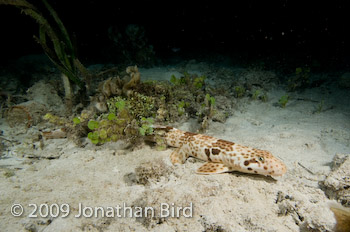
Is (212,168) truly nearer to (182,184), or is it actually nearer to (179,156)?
(182,184)

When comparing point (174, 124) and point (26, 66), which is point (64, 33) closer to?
point (174, 124)

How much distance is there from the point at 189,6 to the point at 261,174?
Answer: 11.2 m

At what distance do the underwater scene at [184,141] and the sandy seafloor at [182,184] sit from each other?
2 centimetres

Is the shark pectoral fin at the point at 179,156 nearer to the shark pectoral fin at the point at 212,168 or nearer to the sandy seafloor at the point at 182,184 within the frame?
the sandy seafloor at the point at 182,184

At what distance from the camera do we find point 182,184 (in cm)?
301

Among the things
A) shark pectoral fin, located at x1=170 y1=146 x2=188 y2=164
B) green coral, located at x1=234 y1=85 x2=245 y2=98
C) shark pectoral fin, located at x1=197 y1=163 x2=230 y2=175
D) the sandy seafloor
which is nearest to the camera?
the sandy seafloor

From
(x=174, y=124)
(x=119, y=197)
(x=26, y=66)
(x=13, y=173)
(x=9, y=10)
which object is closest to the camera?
(x=119, y=197)

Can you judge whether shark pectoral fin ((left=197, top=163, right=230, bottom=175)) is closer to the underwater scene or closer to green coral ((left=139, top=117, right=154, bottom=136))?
the underwater scene

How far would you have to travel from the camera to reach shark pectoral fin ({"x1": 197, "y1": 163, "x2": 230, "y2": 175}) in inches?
122

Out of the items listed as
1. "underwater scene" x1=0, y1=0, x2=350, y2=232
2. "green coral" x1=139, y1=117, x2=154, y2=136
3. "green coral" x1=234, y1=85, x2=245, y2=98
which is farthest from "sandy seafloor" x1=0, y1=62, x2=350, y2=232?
"green coral" x1=234, y1=85, x2=245, y2=98

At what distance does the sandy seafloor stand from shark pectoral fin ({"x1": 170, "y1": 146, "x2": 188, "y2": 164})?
107mm

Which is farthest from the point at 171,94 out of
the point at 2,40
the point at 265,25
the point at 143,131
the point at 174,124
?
the point at 2,40

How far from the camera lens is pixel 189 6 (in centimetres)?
1134

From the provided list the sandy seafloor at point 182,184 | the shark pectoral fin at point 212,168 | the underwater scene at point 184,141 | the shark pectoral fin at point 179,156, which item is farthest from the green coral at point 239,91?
the shark pectoral fin at point 212,168
